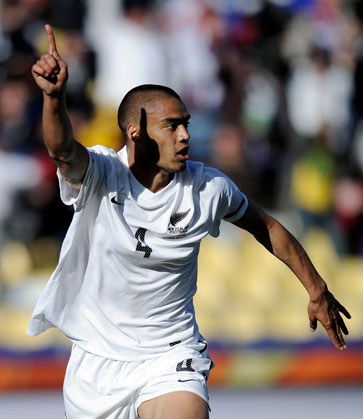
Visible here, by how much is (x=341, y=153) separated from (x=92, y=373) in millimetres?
6907

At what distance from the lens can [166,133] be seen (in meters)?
4.14

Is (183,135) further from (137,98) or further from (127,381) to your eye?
(127,381)

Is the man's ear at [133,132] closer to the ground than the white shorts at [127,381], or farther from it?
farther from it

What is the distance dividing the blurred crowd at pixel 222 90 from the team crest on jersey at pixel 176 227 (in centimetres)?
456

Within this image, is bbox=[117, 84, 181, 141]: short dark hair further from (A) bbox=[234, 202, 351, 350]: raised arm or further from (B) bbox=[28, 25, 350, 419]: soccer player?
(A) bbox=[234, 202, 351, 350]: raised arm

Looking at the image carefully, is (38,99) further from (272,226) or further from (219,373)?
(272,226)

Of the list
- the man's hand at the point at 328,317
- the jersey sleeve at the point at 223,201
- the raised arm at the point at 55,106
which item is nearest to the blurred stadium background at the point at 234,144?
the man's hand at the point at 328,317

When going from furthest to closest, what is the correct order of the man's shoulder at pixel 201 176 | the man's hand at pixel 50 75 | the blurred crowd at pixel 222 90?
the blurred crowd at pixel 222 90, the man's shoulder at pixel 201 176, the man's hand at pixel 50 75

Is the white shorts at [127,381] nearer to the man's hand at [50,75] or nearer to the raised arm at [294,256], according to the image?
the raised arm at [294,256]

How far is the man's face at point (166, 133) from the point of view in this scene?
4.13m

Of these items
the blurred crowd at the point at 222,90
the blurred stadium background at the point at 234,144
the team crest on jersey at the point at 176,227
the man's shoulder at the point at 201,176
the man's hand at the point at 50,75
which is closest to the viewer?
the man's hand at the point at 50,75

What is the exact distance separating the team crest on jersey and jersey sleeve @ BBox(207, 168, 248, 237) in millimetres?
184

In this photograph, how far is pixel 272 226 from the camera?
4.63m

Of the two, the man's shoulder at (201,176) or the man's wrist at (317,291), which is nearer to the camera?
the man's shoulder at (201,176)
